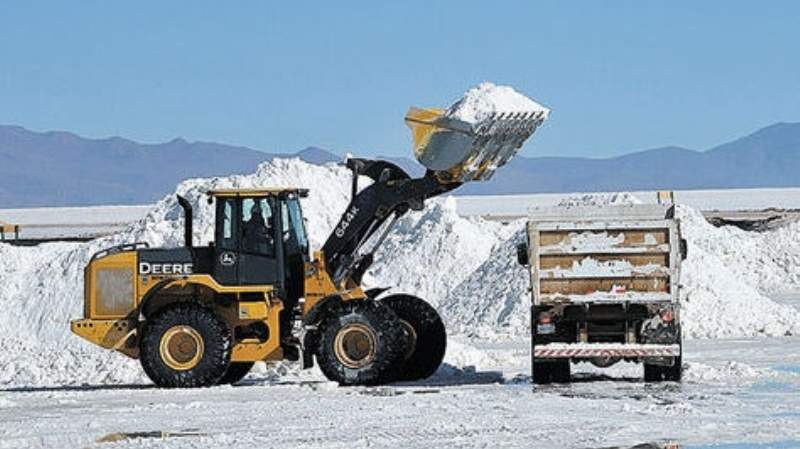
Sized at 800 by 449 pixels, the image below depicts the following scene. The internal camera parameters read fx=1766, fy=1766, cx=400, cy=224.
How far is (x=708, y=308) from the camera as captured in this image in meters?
29.5

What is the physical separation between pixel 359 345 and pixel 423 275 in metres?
17.0

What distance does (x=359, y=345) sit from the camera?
65.9 ft

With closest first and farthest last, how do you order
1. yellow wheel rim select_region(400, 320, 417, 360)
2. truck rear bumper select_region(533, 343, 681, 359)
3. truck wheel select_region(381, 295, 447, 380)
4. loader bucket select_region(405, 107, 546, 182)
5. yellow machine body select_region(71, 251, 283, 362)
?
truck rear bumper select_region(533, 343, 681, 359), loader bucket select_region(405, 107, 546, 182), yellow machine body select_region(71, 251, 283, 362), yellow wheel rim select_region(400, 320, 417, 360), truck wheel select_region(381, 295, 447, 380)

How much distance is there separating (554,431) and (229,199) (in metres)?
6.58

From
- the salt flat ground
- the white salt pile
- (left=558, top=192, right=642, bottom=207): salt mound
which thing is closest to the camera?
the salt flat ground

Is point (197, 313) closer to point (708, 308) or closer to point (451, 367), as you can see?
point (451, 367)

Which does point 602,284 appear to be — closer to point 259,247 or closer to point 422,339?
point 422,339

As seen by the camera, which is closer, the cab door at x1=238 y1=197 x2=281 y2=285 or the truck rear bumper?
the truck rear bumper

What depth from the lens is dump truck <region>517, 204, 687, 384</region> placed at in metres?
19.3

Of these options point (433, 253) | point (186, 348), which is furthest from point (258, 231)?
point (433, 253)

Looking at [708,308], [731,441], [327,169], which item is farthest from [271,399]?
[327,169]

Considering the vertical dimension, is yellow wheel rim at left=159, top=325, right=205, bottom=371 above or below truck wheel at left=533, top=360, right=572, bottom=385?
above

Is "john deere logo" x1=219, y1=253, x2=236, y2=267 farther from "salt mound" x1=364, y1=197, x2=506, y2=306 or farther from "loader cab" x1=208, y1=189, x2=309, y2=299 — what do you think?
"salt mound" x1=364, y1=197, x2=506, y2=306

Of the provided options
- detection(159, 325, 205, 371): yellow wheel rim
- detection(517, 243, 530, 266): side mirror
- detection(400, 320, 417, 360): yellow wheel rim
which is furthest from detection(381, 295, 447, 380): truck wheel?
detection(159, 325, 205, 371): yellow wheel rim
